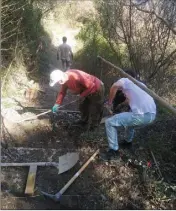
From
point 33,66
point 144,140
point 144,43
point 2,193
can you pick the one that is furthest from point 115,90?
point 33,66

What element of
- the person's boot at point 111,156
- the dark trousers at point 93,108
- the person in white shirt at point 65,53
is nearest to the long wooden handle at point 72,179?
the person's boot at point 111,156

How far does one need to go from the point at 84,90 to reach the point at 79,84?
22 centimetres

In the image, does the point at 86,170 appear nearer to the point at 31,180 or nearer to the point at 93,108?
the point at 31,180

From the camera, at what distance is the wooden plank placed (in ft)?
17.0

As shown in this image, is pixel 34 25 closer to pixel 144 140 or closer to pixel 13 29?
pixel 13 29

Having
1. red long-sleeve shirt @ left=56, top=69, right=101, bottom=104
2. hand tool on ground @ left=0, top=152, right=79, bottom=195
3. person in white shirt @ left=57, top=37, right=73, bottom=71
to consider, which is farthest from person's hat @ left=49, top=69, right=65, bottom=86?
person in white shirt @ left=57, top=37, right=73, bottom=71

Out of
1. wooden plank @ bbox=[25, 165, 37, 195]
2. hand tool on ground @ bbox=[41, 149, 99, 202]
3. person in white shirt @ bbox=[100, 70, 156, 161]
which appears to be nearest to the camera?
hand tool on ground @ bbox=[41, 149, 99, 202]

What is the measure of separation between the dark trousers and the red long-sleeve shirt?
0.21 meters

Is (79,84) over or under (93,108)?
over

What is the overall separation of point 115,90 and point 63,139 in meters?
1.89

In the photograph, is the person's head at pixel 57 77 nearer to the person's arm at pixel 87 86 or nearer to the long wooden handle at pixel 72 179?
the person's arm at pixel 87 86

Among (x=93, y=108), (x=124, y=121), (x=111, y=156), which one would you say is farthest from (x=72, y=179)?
(x=93, y=108)

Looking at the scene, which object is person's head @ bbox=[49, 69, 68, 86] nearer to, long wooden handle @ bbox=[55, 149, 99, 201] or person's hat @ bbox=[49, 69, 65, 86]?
person's hat @ bbox=[49, 69, 65, 86]

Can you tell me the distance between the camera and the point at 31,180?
18.1 ft
